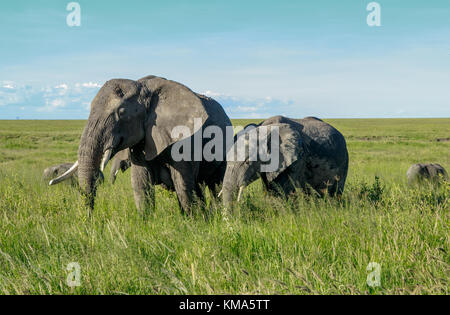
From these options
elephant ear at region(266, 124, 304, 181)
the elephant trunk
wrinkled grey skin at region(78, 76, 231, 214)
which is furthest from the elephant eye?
elephant ear at region(266, 124, 304, 181)

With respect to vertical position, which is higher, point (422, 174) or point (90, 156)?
point (90, 156)

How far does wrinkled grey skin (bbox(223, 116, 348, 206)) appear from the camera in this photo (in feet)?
18.6

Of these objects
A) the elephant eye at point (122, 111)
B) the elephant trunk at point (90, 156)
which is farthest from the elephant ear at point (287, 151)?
the elephant trunk at point (90, 156)

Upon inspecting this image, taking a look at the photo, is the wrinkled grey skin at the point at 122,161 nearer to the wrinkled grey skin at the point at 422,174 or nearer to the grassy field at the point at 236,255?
the grassy field at the point at 236,255

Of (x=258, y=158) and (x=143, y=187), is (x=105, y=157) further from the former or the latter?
(x=258, y=158)

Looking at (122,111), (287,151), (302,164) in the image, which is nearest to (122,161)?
(122,111)

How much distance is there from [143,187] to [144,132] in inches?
33.2

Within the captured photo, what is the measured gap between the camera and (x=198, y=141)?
613 centimetres

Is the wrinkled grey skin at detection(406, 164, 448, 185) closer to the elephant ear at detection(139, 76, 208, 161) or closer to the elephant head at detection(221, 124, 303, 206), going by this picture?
the elephant head at detection(221, 124, 303, 206)

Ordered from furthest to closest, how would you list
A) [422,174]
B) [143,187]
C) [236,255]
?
[422,174]
[143,187]
[236,255]

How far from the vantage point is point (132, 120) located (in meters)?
5.89

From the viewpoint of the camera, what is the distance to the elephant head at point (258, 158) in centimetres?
564

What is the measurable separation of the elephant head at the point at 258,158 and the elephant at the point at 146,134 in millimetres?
650
